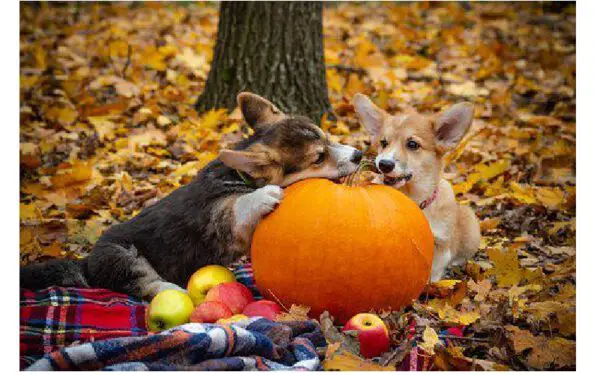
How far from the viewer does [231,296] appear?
11.7ft

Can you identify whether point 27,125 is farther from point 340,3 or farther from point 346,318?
point 340,3

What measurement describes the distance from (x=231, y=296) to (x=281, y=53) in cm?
392

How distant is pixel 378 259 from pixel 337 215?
1.03 ft

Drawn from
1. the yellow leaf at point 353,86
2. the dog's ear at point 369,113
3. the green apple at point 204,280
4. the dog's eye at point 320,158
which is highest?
the yellow leaf at point 353,86

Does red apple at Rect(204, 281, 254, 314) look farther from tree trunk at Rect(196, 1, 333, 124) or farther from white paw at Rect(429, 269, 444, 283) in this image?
tree trunk at Rect(196, 1, 333, 124)

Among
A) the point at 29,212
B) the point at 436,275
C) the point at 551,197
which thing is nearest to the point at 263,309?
the point at 436,275

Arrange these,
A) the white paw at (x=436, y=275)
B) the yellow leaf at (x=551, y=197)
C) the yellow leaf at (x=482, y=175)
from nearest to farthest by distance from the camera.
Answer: the white paw at (x=436, y=275) → the yellow leaf at (x=551, y=197) → the yellow leaf at (x=482, y=175)

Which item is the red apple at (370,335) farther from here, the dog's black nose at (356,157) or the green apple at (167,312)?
the dog's black nose at (356,157)

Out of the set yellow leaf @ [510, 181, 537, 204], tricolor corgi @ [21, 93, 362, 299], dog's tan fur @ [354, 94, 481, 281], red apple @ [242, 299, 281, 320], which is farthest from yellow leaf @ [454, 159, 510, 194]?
red apple @ [242, 299, 281, 320]

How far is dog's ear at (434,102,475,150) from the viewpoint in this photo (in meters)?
4.49

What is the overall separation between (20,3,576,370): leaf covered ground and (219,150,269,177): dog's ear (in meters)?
1.14

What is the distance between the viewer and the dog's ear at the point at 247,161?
3.78 m

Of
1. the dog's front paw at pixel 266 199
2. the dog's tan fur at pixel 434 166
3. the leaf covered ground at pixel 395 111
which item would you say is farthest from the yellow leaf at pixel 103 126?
the dog's front paw at pixel 266 199

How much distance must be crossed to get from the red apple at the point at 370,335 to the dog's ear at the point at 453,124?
187cm
